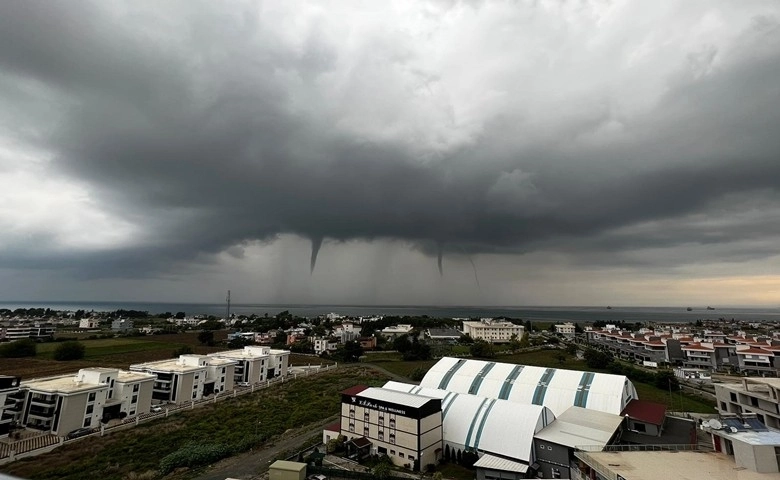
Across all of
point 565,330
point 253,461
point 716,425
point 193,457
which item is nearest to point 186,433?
point 193,457

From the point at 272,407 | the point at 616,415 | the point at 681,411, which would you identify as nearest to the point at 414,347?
the point at 272,407

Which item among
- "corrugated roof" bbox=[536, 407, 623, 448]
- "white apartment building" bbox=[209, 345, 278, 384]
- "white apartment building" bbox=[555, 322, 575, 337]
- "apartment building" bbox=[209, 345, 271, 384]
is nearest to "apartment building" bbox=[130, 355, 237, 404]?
"apartment building" bbox=[209, 345, 271, 384]

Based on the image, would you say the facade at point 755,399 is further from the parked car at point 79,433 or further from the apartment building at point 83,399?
the apartment building at point 83,399

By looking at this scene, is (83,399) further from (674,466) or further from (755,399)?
(755,399)

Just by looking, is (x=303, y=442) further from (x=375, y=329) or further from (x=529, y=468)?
(x=375, y=329)

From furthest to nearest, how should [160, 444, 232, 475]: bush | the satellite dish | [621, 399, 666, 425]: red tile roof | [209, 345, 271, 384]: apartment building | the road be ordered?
1. [209, 345, 271, 384]: apartment building
2. [621, 399, 666, 425]: red tile roof
3. [160, 444, 232, 475]: bush
4. the road
5. the satellite dish

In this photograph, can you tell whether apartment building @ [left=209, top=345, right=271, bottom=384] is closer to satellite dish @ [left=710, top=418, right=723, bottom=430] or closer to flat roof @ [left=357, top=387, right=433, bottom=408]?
flat roof @ [left=357, top=387, right=433, bottom=408]
